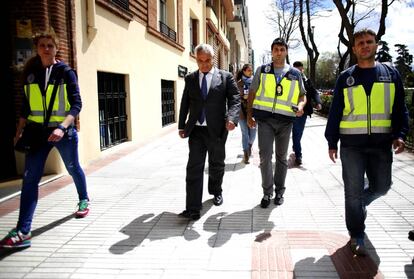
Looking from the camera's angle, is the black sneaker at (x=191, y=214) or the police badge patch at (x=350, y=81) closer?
the police badge patch at (x=350, y=81)

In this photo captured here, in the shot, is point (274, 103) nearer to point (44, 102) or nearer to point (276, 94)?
point (276, 94)

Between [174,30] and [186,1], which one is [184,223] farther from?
[186,1]

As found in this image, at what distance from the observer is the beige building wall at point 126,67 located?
7836 millimetres

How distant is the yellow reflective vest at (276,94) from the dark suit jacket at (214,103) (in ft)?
1.11

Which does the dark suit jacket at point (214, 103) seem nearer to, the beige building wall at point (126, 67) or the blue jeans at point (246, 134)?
the blue jeans at point (246, 134)

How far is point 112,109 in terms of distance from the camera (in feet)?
32.2

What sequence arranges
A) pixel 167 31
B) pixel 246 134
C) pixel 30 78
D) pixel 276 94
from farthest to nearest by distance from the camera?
1. pixel 167 31
2. pixel 246 134
3. pixel 276 94
4. pixel 30 78

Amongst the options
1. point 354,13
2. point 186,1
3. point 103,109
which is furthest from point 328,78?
point 103,109

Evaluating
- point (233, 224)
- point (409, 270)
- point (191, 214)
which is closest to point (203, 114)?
point (191, 214)

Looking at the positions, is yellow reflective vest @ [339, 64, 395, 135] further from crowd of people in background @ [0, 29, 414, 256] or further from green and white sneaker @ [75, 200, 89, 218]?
green and white sneaker @ [75, 200, 89, 218]

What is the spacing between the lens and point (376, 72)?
11.6ft

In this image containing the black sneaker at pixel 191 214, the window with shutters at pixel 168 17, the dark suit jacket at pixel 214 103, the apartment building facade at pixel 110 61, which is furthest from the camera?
the window with shutters at pixel 168 17

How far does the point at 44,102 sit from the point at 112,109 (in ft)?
18.6

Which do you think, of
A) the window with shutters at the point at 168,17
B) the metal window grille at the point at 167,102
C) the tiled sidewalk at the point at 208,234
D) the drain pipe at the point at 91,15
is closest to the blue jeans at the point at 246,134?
the tiled sidewalk at the point at 208,234
